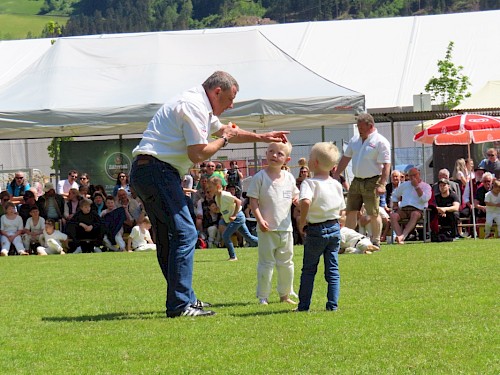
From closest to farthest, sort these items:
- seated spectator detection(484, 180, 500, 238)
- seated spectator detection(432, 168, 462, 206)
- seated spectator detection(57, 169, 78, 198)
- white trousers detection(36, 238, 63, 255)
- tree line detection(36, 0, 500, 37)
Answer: seated spectator detection(484, 180, 500, 238)
seated spectator detection(432, 168, 462, 206)
white trousers detection(36, 238, 63, 255)
seated spectator detection(57, 169, 78, 198)
tree line detection(36, 0, 500, 37)

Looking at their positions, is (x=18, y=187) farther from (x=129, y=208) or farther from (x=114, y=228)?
(x=114, y=228)

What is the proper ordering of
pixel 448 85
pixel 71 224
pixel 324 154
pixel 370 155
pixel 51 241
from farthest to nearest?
1. pixel 448 85
2. pixel 71 224
3. pixel 51 241
4. pixel 370 155
5. pixel 324 154

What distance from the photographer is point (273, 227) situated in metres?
9.12

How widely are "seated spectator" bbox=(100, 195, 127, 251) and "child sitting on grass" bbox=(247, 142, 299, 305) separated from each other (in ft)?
41.7

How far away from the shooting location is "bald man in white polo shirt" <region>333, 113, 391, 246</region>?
50.8 ft

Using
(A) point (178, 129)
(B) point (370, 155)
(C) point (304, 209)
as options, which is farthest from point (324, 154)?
(B) point (370, 155)

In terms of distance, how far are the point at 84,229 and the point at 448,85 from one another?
67.5 feet

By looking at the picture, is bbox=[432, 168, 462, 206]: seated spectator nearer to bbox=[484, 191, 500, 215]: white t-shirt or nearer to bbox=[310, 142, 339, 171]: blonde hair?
bbox=[484, 191, 500, 215]: white t-shirt

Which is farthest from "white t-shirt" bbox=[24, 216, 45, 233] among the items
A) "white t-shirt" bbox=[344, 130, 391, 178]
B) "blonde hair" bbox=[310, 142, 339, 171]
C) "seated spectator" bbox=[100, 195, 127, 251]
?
"blonde hair" bbox=[310, 142, 339, 171]

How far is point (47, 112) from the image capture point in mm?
21500

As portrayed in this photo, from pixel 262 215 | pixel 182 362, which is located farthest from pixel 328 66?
pixel 182 362

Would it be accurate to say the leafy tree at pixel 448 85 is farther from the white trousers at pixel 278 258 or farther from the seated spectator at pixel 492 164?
the white trousers at pixel 278 258

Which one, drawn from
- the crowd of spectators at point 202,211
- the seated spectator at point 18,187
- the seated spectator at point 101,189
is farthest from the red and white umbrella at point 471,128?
the seated spectator at point 18,187

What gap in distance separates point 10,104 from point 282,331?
1612 centimetres
